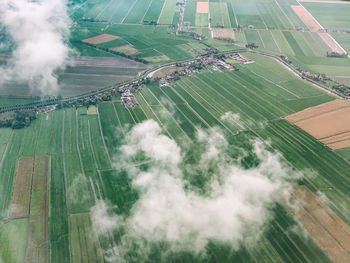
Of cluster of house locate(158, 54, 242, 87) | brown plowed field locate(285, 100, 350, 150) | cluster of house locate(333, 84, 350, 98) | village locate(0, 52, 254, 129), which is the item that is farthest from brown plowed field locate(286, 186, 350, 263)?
cluster of house locate(158, 54, 242, 87)

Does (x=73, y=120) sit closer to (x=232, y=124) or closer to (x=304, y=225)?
(x=232, y=124)

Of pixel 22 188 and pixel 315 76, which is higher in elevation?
pixel 315 76

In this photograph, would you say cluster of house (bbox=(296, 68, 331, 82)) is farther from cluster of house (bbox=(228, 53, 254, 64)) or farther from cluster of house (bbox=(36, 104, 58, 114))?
cluster of house (bbox=(36, 104, 58, 114))

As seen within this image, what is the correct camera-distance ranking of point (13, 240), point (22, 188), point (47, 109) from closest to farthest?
1. point (13, 240)
2. point (22, 188)
3. point (47, 109)

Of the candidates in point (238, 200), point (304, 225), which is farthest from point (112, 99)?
point (304, 225)

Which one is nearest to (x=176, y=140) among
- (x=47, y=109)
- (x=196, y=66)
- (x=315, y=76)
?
(x=47, y=109)

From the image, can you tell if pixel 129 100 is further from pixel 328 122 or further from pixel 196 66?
pixel 328 122
